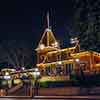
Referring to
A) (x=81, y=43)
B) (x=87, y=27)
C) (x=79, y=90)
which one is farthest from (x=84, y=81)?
(x=87, y=27)

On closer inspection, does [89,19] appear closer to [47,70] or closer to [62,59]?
[62,59]

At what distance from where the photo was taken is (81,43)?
22.6 metres

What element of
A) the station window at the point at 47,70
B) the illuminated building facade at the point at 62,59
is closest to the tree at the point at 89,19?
the illuminated building facade at the point at 62,59

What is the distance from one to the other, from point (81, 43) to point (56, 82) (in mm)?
7301

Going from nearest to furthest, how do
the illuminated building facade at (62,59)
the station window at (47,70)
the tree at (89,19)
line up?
the tree at (89,19) < the illuminated building facade at (62,59) < the station window at (47,70)

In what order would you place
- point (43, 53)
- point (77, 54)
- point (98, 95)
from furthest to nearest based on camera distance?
point (43, 53) → point (77, 54) → point (98, 95)

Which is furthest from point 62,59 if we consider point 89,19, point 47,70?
point 89,19

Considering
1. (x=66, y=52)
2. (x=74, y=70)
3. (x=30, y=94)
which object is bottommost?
(x=30, y=94)

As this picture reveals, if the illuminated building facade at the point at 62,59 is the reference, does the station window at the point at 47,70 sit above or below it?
below

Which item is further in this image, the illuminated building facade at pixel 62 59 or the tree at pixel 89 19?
the illuminated building facade at pixel 62 59

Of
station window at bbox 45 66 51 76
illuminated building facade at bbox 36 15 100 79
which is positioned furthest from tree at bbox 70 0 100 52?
station window at bbox 45 66 51 76

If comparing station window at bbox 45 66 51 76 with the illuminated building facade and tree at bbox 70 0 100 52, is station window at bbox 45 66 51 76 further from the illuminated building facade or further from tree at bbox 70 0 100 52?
tree at bbox 70 0 100 52

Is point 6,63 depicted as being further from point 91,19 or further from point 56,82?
point 91,19

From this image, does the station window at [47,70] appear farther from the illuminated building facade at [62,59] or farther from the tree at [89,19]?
the tree at [89,19]
